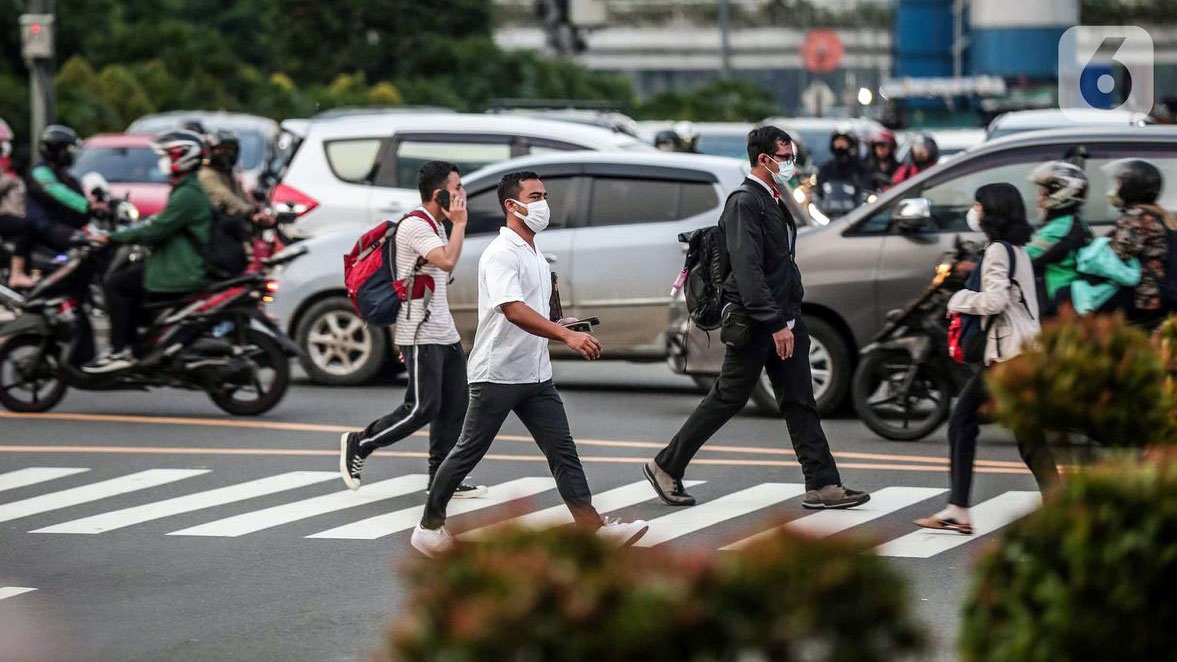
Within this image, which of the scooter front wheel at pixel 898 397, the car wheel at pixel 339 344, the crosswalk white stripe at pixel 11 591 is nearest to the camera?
the crosswalk white stripe at pixel 11 591

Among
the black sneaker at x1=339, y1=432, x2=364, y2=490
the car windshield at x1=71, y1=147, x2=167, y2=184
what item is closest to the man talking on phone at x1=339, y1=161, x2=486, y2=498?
the black sneaker at x1=339, y1=432, x2=364, y2=490

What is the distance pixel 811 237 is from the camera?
12.5 metres

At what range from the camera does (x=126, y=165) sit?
2284cm

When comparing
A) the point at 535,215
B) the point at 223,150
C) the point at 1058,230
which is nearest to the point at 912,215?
the point at 1058,230

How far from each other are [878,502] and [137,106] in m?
26.8

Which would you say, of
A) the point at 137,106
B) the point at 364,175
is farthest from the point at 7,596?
the point at 137,106

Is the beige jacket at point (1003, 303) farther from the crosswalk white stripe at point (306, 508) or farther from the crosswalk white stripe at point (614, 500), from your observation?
the crosswalk white stripe at point (306, 508)

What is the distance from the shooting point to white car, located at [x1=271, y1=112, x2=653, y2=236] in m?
16.3

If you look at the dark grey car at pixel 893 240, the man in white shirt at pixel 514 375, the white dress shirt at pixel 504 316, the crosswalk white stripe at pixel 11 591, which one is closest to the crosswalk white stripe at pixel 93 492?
the crosswalk white stripe at pixel 11 591

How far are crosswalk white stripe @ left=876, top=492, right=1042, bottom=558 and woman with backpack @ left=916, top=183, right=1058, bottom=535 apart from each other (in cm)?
11

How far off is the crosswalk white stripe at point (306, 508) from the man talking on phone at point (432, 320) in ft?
1.16

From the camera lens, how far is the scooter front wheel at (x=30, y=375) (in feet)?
41.2

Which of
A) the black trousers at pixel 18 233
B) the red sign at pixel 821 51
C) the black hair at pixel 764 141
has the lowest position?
the black trousers at pixel 18 233

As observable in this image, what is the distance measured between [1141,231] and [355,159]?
8.17 metres
